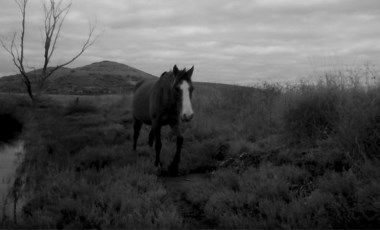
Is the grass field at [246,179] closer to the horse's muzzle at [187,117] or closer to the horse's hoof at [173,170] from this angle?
the horse's hoof at [173,170]

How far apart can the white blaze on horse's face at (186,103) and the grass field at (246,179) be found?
121 cm

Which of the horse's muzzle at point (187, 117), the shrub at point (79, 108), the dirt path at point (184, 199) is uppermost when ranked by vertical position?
the horse's muzzle at point (187, 117)

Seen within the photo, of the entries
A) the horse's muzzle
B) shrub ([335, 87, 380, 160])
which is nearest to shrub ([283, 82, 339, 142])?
shrub ([335, 87, 380, 160])

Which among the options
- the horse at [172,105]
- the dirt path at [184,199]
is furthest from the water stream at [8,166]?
the horse at [172,105]

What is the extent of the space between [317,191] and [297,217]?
20.8 inches

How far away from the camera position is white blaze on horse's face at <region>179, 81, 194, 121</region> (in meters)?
6.42

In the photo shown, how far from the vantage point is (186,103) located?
6535 millimetres

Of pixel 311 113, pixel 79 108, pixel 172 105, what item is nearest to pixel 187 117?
pixel 172 105

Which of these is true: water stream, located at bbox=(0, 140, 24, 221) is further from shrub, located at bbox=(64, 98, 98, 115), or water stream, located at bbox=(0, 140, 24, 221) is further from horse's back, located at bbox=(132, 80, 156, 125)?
shrub, located at bbox=(64, 98, 98, 115)

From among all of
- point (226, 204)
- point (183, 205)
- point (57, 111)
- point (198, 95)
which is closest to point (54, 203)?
point (183, 205)

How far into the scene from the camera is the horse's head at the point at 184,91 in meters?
6.45

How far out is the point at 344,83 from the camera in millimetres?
7438

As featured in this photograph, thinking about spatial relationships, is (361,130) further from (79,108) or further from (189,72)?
(79,108)

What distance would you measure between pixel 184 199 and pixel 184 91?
2140 millimetres
